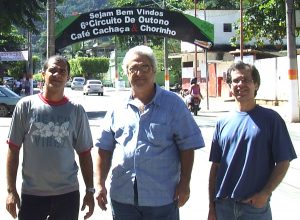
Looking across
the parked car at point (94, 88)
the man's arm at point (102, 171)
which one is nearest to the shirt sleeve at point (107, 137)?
the man's arm at point (102, 171)

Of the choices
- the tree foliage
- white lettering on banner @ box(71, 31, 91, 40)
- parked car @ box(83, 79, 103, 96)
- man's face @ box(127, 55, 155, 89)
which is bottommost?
man's face @ box(127, 55, 155, 89)

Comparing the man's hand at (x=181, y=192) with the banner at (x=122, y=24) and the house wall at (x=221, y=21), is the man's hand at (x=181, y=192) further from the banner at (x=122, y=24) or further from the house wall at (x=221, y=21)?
the house wall at (x=221, y=21)

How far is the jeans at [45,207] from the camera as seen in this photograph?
392cm

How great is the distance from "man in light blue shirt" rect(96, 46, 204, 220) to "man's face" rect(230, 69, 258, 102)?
353mm

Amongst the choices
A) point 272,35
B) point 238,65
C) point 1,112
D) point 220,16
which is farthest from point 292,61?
point 220,16

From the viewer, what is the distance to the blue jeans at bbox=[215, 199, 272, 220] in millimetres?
3545

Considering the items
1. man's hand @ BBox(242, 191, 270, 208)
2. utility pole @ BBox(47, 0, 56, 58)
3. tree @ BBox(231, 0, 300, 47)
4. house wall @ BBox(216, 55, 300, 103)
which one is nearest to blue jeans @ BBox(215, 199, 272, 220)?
man's hand @ BBox(242, 191, 270, 208)

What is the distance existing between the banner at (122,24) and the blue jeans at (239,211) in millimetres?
20721

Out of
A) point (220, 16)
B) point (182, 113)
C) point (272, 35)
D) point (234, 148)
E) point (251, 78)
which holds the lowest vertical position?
point (234, 148)

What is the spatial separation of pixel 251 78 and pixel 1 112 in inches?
844

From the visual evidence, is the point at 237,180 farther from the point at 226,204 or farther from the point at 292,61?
the point at 292,61

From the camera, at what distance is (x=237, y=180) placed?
3607mm

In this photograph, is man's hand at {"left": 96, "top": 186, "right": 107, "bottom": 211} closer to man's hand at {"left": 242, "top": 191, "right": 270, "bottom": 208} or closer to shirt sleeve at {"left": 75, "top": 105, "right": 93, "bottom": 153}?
shirt sleeve at {"left": 75, "top": 105, "right": 93, "bottom": 153}

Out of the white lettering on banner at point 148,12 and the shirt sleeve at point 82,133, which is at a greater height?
the white lettering on banner at point 148,12
